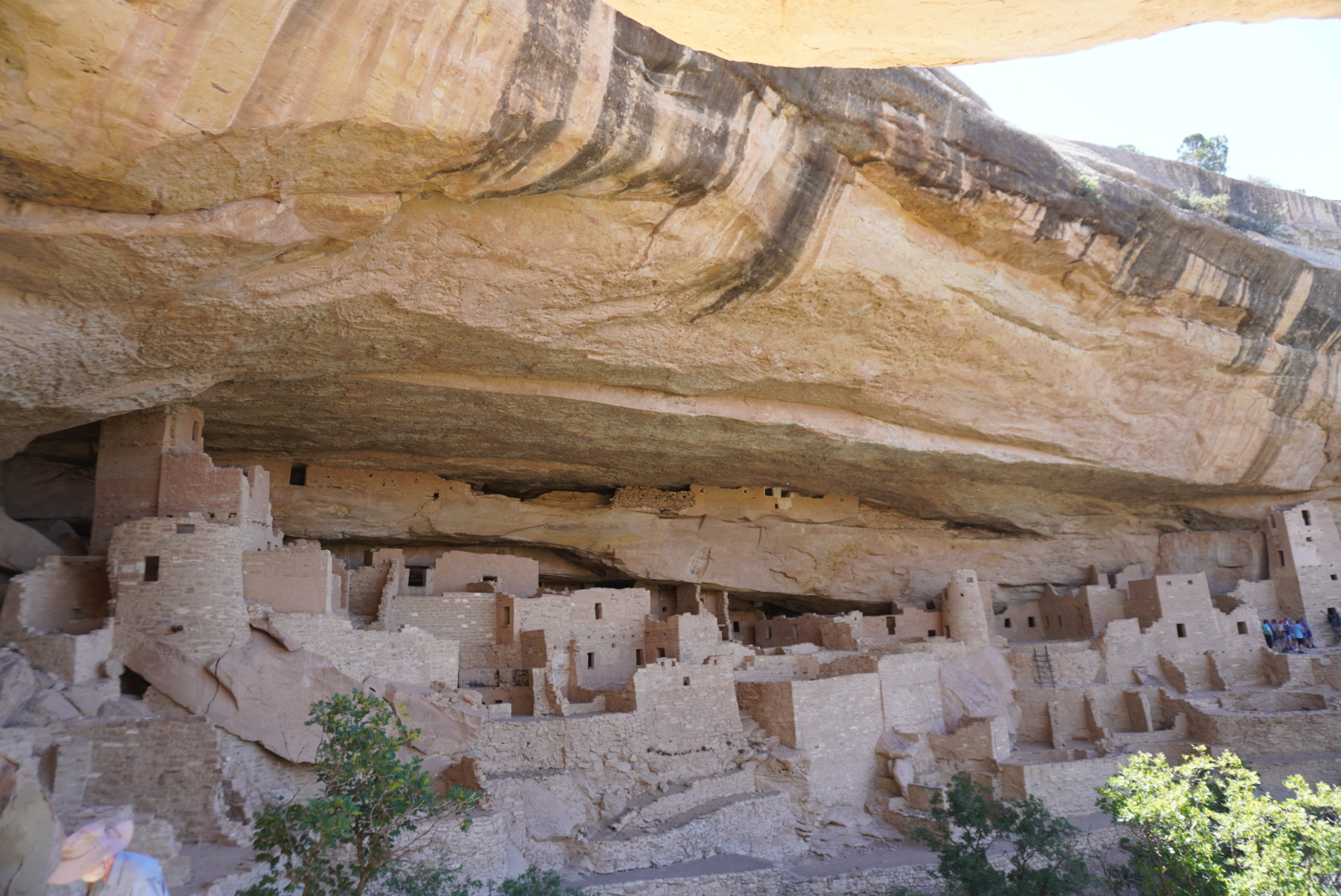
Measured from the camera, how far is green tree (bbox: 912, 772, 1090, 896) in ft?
40.9

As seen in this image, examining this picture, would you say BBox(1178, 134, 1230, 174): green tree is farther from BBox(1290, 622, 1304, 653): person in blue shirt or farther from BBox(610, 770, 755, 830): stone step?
BBox(610, 770, 755, 830): stone step

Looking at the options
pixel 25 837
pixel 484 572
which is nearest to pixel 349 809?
pixel 25 837

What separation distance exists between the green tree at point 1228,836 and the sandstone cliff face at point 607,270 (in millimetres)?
6637

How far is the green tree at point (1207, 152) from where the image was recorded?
27572 mm

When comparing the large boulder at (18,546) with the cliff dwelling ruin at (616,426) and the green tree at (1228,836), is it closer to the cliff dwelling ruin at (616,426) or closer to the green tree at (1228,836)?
the cliff dwelling ruin at (616,426)

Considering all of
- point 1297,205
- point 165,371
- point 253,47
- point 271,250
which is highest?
point 1297,205

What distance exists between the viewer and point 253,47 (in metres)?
6.75

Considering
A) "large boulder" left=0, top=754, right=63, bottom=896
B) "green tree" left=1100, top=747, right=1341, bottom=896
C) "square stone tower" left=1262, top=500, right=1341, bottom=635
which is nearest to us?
"large boulder" left=0, top=754, right=63, bottom=896

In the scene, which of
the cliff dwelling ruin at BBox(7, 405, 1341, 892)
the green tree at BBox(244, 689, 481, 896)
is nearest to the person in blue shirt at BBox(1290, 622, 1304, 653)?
the cliff dwelling ruin at BBox(7, 405, 1341, 892)

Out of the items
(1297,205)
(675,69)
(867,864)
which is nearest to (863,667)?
(867,864)

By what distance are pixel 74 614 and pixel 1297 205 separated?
78.5 feet

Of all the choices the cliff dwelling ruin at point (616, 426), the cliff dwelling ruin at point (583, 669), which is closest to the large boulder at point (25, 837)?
the cliff dwelling ruin at point (616, 426)

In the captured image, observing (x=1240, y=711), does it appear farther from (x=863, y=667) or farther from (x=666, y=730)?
(x=666, y=730)

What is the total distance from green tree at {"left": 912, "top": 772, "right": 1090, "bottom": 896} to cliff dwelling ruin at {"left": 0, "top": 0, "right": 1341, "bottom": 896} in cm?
70
